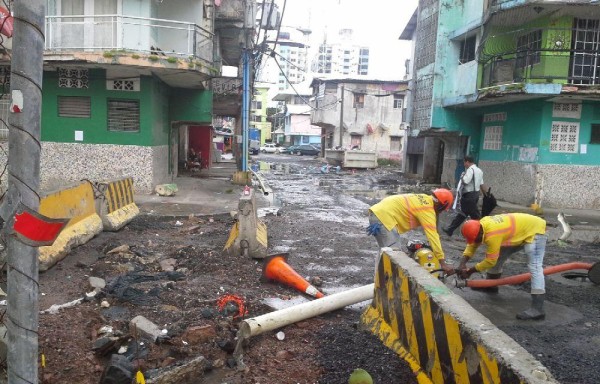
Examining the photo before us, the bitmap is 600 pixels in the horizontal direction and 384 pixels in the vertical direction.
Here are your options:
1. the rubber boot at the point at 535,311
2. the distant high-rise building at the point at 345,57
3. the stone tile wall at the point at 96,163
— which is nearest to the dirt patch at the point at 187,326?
the rubber boot at the point at 535,311

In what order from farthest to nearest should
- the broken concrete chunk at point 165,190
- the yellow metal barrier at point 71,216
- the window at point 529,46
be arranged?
the window at point 529,46 < the broken concrete chunk at point 165,190 < the yellow metal barrier at point 71,216

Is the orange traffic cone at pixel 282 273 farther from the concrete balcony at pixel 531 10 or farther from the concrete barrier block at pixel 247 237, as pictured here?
the concrete balcony at pixel 531 10

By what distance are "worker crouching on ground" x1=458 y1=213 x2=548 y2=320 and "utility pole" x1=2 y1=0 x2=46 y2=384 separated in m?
4.38

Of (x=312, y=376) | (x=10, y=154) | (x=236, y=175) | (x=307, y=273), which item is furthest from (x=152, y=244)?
(x=236, y=175)

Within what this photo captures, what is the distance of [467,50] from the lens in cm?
2070

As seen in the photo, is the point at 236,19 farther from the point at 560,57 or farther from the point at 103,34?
the point at 560,57

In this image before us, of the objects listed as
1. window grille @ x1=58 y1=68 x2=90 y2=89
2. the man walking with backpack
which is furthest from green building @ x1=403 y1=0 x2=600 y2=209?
window grille @ x1=58 y1=68 x2=90 y2=89

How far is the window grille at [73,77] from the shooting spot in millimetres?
15267

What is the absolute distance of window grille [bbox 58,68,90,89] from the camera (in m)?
15.3

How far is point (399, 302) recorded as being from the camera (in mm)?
4039

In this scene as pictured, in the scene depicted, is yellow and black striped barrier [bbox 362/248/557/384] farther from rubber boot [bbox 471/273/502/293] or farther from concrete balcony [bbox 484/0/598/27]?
concrete balcony [bbox 484/0/598/27]

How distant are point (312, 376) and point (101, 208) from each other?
633 centimetres

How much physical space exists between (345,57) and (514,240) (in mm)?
110191

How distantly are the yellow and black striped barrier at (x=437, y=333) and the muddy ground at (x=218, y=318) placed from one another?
217 millimetres
